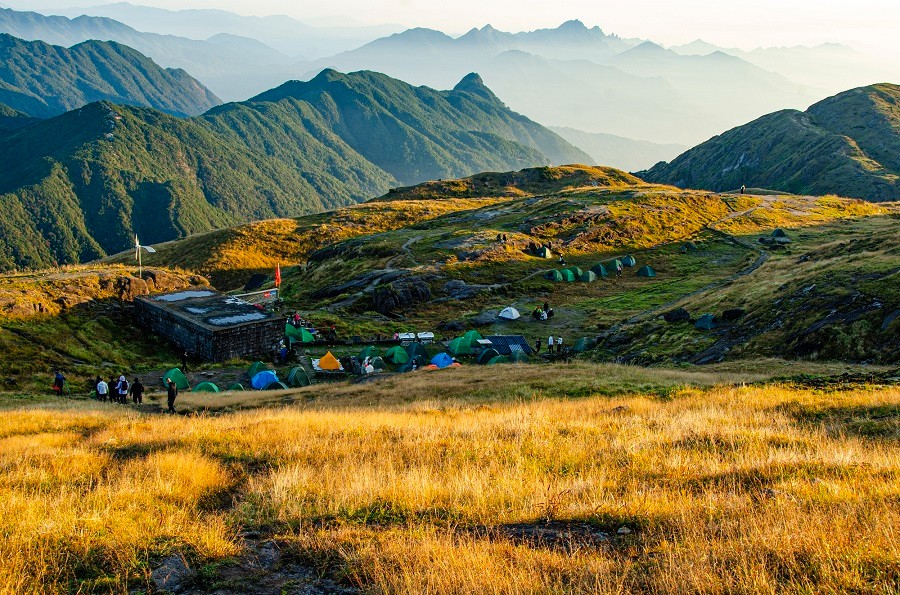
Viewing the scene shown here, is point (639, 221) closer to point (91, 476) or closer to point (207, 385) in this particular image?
point (207, 385)

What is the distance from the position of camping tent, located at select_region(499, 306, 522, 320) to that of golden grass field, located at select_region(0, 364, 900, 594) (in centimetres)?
3866

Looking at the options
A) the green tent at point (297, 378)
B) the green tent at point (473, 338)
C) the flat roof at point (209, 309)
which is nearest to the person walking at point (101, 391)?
the flat roof at point (209, 309)

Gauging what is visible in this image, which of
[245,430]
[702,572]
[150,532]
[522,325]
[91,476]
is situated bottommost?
[522,325]

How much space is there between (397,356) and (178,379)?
50.8 ft

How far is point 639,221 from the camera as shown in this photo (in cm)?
9312

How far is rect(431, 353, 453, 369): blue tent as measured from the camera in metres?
43.0

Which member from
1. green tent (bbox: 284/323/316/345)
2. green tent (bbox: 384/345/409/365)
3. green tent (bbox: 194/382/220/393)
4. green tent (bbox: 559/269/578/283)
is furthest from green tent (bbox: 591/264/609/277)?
green tent (bbox: 194/382/220/393)

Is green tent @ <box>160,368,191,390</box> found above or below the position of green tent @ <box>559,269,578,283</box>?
below

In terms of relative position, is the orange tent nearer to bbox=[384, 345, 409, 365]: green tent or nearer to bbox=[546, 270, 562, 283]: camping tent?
bbox=[384, 345, 409, 365]: green tent

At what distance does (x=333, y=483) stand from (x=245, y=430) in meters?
7.01

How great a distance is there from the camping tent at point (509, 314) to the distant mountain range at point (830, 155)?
12860 centimetres

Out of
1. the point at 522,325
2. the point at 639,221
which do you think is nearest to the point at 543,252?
the point at 639,221

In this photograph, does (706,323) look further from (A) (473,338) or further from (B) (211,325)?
(B) (211,325)

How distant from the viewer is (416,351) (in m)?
45.8
